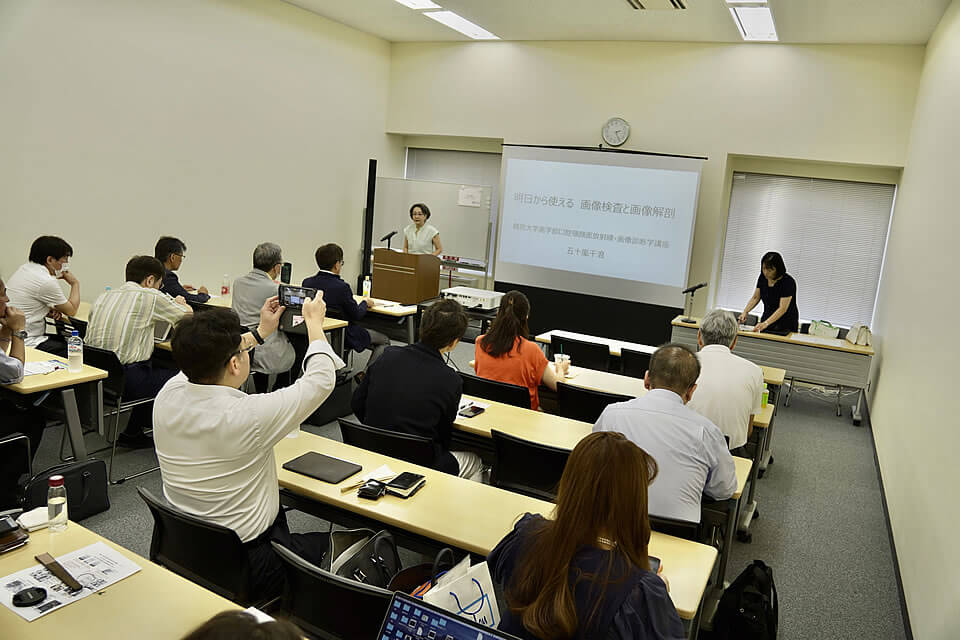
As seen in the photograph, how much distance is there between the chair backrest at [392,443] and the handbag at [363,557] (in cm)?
66

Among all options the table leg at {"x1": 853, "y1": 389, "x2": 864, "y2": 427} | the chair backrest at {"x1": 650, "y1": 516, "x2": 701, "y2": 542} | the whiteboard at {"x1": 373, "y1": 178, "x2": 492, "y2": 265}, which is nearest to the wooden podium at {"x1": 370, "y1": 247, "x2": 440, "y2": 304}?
the whiteboard at {"x1": 373, "y1": 178, "x2": 492, "y2": 265}

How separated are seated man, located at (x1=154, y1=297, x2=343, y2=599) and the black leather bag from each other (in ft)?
4.53

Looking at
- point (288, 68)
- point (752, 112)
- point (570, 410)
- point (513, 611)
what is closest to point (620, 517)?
point (513, 611)

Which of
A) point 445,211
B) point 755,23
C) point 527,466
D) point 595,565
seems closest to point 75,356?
point 527,466

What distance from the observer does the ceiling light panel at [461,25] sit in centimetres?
755

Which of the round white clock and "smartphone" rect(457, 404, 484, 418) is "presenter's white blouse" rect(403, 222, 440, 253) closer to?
the round white clock

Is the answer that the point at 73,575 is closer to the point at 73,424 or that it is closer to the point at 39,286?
the point at 73,424

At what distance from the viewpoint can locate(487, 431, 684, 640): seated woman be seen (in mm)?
1436

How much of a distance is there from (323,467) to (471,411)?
106 cm

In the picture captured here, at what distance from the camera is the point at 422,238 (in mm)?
8477

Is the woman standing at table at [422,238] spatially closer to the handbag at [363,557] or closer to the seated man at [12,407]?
the seated man at [12,407]

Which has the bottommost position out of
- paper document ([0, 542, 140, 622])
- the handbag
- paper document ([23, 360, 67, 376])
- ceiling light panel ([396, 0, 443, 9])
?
the handbag

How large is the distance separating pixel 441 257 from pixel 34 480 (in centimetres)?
629

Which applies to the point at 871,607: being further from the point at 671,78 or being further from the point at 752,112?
the point at 671,78
